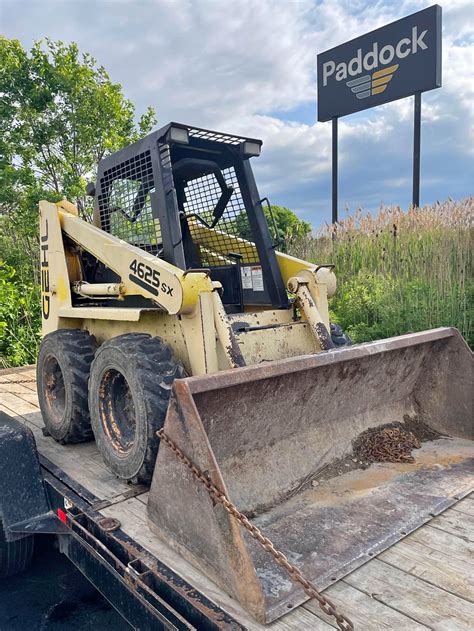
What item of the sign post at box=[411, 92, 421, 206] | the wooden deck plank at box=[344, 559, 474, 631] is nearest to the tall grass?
the sign post at box=[411, 92, 421, 206]

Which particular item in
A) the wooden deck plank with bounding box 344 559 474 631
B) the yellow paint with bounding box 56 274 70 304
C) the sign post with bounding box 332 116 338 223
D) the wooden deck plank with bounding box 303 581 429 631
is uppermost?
the sign post with bounding box 332 116 338 223

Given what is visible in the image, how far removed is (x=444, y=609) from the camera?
1866mm

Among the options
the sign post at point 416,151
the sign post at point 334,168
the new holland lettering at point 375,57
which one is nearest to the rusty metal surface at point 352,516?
the sign post at point 416,151

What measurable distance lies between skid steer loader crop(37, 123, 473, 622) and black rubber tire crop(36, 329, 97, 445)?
0.01 meters

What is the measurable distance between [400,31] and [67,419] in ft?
30.1

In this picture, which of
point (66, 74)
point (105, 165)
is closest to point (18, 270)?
point (66, 74)

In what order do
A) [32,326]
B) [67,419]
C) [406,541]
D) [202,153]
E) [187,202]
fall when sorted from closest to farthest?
[406,541]
[67,419]
[202,153]
[187,202]
[32,326]

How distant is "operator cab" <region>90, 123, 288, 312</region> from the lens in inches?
142

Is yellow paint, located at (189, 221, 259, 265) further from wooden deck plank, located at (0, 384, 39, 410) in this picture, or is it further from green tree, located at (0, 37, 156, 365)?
green tree, located at (0, 37, 156, 365)

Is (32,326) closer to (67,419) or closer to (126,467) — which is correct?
(67,419)

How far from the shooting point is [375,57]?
10055mm

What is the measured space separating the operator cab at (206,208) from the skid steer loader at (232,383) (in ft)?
0.04

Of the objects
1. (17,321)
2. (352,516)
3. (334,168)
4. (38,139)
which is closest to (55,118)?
(38,139)

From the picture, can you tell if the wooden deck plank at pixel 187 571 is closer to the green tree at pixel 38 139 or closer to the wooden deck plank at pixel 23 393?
the wooden deck plank at pixel 23 393
